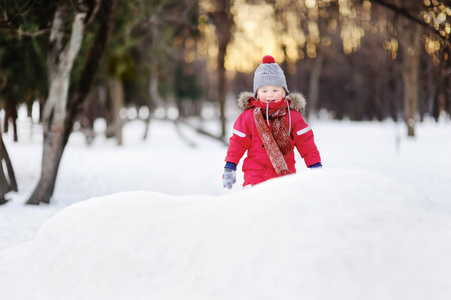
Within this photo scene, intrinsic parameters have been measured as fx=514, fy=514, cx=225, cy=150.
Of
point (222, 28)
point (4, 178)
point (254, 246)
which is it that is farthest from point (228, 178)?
point (222, 28)

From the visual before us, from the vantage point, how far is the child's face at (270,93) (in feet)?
13.8

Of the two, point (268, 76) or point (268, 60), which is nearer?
point (268, 76)

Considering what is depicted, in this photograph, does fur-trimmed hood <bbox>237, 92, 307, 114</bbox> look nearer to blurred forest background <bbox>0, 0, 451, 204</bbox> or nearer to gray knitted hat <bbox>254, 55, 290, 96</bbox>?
gray knitted hat <bbox>254, 55, 290, 96</bbox>

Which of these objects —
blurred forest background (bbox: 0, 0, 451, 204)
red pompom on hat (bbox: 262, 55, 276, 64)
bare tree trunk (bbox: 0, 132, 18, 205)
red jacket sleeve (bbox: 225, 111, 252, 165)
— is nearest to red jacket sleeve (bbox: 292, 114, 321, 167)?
red jacket sleeve (bbox: 225, 111, 252, 165)

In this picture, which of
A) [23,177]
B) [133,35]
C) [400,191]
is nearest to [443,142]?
[133,35]

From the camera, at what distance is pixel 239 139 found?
4.15 metres

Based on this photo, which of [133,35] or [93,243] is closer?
[93,243]

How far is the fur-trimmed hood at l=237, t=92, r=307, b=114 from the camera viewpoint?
420 cm

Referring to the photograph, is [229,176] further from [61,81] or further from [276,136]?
[61,81]

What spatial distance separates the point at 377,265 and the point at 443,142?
16452 millimetres

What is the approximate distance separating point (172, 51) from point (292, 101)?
19.0 metres

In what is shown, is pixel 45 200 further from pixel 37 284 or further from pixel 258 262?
pixel 258 262

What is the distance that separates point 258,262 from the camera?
2.70 metres

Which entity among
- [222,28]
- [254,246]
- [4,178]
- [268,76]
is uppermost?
[222,28]
